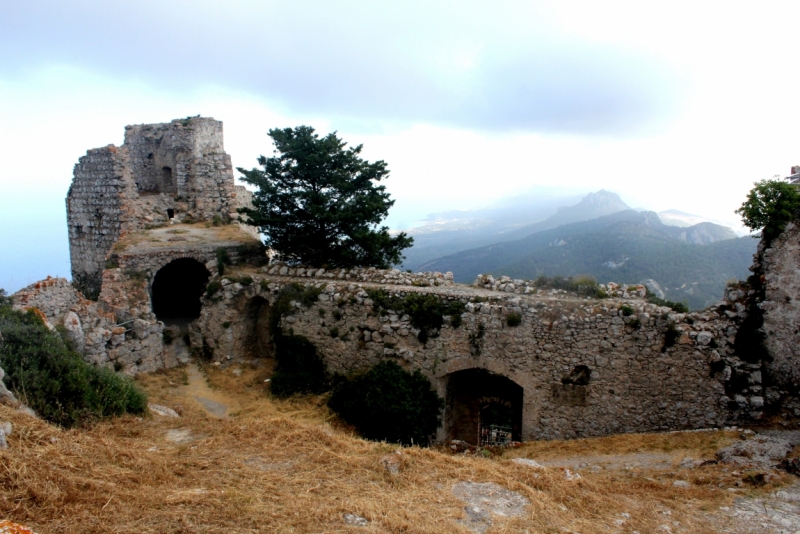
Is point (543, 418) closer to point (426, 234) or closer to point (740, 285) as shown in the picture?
point (740, 285)

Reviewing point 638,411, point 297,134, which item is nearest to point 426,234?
point 297,134

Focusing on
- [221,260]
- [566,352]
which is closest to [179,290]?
[221,260]

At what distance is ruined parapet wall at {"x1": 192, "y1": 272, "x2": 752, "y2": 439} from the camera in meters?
10.6

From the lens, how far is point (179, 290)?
17344 millimetres

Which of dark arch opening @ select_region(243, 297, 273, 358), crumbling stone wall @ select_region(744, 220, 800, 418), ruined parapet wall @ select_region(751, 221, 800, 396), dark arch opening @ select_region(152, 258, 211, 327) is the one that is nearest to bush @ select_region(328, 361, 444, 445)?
dark arch opening @ select_region(243, 297, 273, 358)

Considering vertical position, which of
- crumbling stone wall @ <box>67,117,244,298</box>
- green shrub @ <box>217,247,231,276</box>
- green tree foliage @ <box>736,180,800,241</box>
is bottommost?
green shrub @ <box>217,247,231,276</box>

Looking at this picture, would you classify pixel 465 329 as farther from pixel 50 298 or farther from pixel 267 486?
pixel 50 298

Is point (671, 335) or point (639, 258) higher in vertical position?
point (639, 258)

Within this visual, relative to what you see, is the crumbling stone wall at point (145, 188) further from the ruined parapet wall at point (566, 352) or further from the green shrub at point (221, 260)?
the ruined parapet wall at point (566, 352)

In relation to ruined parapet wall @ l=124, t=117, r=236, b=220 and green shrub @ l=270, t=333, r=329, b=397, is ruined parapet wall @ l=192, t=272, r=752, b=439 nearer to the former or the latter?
green shrub @ l=270, t=333, r=329, b=397

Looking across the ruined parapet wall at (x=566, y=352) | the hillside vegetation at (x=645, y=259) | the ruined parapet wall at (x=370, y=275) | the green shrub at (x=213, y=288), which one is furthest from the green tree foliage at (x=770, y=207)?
the green shrub at (x=213, y=288)

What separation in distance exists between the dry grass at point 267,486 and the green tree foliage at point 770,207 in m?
4.87

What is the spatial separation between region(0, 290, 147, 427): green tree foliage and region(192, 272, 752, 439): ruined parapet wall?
16.8ft

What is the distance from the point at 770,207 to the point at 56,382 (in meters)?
12.6
